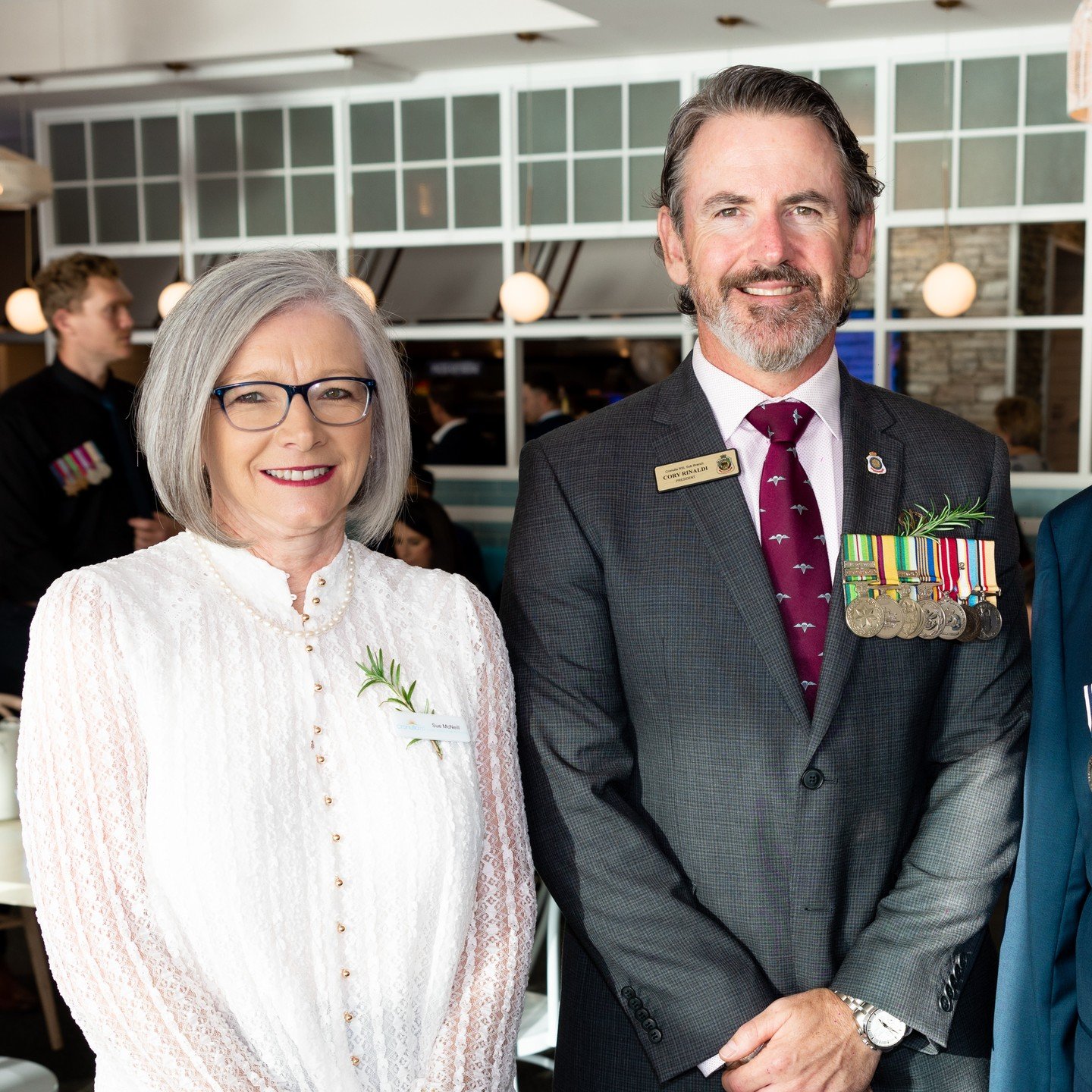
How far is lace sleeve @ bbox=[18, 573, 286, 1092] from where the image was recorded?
4.30 ft

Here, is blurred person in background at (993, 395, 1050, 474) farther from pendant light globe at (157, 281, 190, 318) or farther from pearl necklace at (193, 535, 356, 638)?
pearl necklace at (193, 535, 356, 638)

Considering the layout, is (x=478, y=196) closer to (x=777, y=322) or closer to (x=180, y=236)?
(x=180, y=236)

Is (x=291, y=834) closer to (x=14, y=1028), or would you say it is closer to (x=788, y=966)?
(x=788, y=966)

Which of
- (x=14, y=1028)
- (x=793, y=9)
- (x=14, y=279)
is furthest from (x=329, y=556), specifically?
(x=14, y=279)

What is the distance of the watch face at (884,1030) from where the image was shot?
1.56 m

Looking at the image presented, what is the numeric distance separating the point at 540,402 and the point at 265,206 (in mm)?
1932

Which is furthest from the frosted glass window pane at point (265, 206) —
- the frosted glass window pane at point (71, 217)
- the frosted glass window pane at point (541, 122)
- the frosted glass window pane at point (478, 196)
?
the frosted glass window pane at point (541, 122)

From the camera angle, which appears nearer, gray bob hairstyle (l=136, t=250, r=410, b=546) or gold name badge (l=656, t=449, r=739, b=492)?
gray bob hairstyle (l=136, t=250, r=410, b=546)

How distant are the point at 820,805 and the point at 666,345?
611cm

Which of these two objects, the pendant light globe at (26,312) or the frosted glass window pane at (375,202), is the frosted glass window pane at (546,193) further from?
the pendant light globe at (26,312)

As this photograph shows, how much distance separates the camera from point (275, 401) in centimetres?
148

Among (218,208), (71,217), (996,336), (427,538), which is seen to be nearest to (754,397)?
(427,538)

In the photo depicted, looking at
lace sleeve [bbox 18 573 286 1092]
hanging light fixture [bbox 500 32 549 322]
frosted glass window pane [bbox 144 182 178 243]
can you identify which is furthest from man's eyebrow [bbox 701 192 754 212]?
frosted glass window pane [bbox 144 182 178 243]

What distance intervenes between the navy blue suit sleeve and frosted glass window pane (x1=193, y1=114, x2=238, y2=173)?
6875mm
